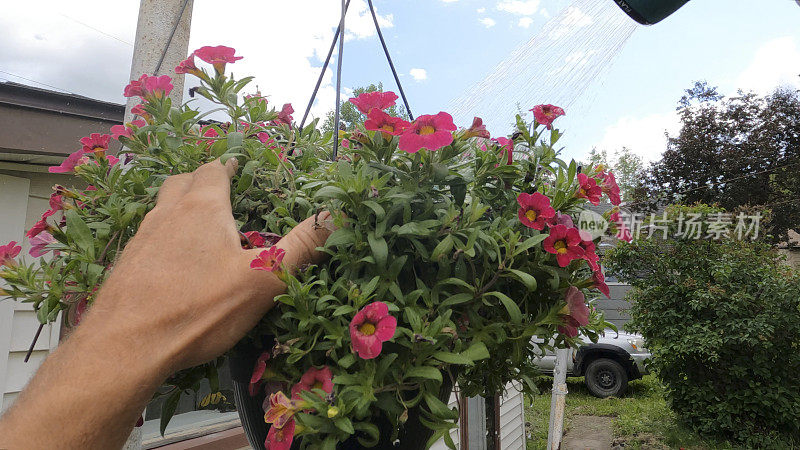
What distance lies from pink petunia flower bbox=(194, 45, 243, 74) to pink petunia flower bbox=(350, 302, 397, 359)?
0.53 metres

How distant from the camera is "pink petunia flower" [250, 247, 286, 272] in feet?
2.09

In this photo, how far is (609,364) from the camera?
8141 mm

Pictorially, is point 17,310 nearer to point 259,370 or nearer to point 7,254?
point 7,254

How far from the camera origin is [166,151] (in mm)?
891

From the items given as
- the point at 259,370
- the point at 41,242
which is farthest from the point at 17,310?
the point at 259,370

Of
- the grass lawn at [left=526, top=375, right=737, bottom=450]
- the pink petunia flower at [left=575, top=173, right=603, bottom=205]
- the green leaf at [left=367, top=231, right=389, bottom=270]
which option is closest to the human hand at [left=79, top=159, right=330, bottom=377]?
the green leaf at [left=367, top=231, right=389, bottom=270]

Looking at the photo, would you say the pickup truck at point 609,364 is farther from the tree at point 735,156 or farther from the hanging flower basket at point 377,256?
the hanging flower basket at point 377,256

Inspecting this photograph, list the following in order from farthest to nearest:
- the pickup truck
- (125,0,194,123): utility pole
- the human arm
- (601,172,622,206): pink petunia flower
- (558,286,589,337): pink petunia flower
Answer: the pickup truck → (125,0,194,123): utility pole → (601,172,622,206): pink petunia flower → (558,286,589,337): pink petunia flower → the human arm

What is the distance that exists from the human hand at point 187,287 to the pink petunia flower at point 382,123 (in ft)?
0.62

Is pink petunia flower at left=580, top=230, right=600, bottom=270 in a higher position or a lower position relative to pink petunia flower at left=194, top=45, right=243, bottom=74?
lower

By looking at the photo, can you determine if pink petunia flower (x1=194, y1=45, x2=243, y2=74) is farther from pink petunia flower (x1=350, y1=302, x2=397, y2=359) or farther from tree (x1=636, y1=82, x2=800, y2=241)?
tree (x1=636, y1=82, x2=800, y2=241)

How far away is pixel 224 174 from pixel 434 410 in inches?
18.2

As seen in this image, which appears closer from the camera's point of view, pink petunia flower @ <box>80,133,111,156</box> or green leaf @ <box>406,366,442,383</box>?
green leaf @ <box>406,366,442,383</box>

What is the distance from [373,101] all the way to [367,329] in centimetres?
33
